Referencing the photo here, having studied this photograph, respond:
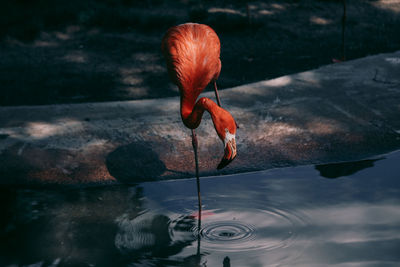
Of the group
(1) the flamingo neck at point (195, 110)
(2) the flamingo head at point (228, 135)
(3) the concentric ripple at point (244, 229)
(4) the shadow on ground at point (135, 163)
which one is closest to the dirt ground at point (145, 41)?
(4) the shadow on ground at point (135, 163)

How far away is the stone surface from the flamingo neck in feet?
2.73

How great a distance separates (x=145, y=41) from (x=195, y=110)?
5012 millimetres

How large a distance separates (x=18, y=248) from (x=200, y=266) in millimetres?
1083

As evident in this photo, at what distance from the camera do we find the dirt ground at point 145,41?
6375mm

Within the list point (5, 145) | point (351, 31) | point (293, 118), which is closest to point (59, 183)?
point (5, 145)

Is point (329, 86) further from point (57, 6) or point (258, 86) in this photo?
point (57, 6)

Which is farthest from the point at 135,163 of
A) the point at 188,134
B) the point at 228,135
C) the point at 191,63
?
the point at 228,135

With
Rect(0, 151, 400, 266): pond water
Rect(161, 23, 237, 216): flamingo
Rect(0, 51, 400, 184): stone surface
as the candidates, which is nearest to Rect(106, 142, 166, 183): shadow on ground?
Rect(0, 51, 400, 184): stone surface

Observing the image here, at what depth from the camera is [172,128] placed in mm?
4617

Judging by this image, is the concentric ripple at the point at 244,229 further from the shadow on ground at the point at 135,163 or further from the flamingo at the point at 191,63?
the shadow on ground at the point at 135,163

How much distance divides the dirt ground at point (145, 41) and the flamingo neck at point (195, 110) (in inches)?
101

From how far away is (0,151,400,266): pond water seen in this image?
3.06m

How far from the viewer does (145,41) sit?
8.00 metres

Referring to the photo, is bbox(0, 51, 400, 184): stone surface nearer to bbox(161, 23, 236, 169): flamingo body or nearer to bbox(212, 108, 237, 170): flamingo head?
bbox(161, 23, 236, 169): flamingo body
